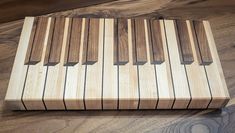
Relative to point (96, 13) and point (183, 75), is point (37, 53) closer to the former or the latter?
point (96, 13)

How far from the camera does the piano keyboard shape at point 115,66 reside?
2.60ft

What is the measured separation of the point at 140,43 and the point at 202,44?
0.18m

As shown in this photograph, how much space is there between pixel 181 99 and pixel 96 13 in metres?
0.41

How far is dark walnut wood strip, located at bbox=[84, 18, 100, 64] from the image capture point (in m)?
0.87

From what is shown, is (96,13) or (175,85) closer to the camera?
(175,85)

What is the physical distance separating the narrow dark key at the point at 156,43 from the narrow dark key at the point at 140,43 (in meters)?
0.02

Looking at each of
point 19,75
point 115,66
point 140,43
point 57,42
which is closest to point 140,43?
point 140,43

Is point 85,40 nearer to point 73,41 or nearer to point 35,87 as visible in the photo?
point 73,41

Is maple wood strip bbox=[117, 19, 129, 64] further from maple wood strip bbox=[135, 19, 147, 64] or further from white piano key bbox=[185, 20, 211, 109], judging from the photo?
white piano key bbox=[185, 20, 211, 109]

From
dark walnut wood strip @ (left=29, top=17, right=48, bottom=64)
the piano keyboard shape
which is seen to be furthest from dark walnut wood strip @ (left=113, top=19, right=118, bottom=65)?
dark walnut wood strip @ (left=29, top=17, right=48, bottom=64)

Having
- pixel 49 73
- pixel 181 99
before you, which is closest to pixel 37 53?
pixel 49 73

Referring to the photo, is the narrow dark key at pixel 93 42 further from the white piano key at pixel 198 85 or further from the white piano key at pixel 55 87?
the white piano key at pixel 198 85

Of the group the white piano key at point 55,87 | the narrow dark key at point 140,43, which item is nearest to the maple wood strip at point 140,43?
the narrow dark key at point 140,43

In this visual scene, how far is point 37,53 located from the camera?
0.88 meters
